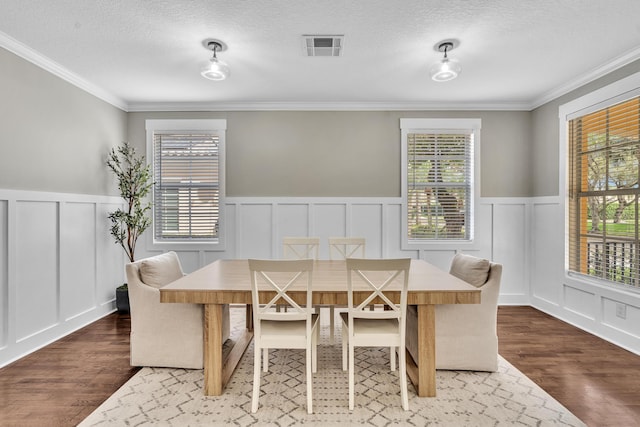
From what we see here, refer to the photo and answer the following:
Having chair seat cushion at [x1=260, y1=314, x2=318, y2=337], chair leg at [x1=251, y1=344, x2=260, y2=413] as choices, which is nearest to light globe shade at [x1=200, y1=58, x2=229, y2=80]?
chair seat cushion at [x1=260, y1=314, x2=318, y2=337]

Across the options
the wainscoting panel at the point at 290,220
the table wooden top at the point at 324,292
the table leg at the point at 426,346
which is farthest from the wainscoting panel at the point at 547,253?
the wainscoting panel at the point at 290,220

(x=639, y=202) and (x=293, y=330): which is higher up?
(x=639, y=202)

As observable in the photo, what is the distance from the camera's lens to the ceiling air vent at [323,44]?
8.81 feet

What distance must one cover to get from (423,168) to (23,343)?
4626 millimetres

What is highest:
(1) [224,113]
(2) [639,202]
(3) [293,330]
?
(1) [224,113]

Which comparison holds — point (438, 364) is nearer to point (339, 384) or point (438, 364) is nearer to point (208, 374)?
point (339, 384)

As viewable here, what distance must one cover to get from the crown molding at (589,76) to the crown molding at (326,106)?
26 centimetres

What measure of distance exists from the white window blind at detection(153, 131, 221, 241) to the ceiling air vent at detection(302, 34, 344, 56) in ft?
6.91

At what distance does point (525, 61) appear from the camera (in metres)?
3.13

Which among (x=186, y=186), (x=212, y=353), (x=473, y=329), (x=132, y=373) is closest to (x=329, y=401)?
(x=212, y=353)

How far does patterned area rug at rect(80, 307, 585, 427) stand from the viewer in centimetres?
196

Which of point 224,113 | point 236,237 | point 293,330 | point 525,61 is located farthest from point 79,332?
point 525,61

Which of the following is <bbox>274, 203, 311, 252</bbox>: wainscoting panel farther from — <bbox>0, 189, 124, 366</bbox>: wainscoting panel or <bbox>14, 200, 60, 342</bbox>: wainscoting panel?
<bbox>14, 200, 60, 342</bbox>: wainscoting panel

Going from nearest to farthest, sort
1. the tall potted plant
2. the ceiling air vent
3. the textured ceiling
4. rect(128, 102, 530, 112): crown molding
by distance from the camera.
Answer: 1. the textured ceiling
2. the ceiling air vent
3. the tall potted plant
4. rect(128, 102, 530, 112): crown molding
